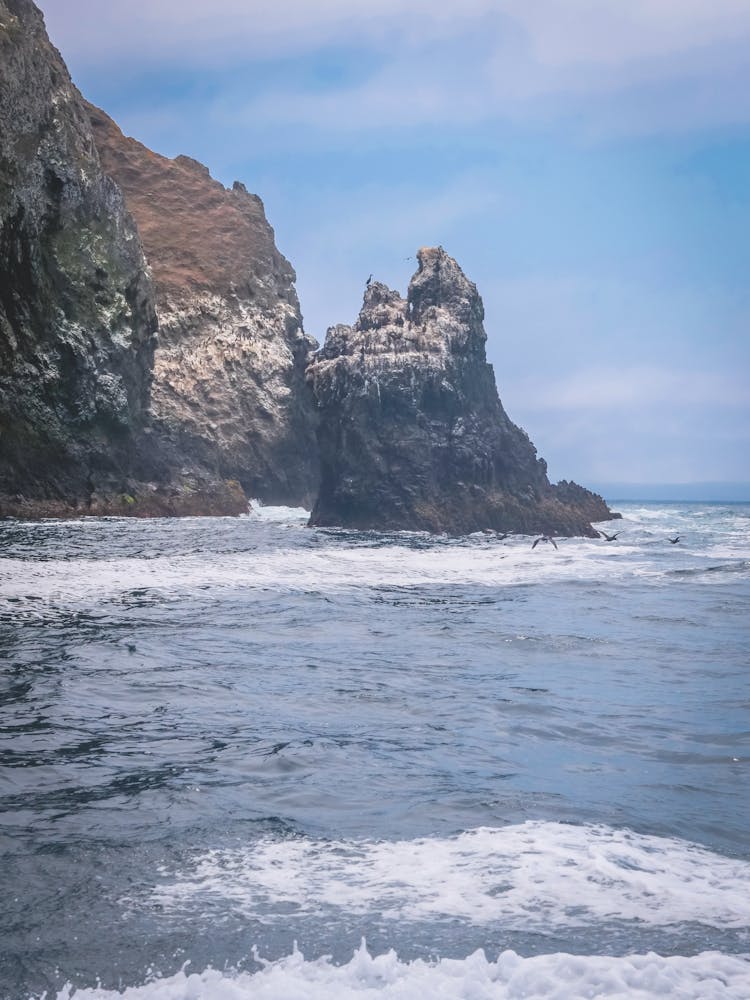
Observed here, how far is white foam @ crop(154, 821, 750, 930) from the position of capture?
229 inches

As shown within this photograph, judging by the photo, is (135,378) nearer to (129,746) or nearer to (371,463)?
(371,463)

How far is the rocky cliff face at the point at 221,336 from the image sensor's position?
72938mm

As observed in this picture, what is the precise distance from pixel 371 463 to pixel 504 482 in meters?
7.89

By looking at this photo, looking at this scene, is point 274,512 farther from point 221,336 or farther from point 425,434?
point 425,434

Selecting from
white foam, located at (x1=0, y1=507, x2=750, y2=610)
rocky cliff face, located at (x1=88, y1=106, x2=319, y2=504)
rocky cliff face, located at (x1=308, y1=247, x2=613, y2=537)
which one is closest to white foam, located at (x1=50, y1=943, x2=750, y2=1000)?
white foam, located at (x1=0, y1=507, x2=750, y2=610)

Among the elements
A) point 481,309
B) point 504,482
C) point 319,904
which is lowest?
point 319,904

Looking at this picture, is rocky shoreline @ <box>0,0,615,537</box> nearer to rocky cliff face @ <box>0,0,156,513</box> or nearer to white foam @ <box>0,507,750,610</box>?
rocky cliff face @ <box>0,0,156,513</box>

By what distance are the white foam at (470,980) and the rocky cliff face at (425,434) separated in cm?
4273

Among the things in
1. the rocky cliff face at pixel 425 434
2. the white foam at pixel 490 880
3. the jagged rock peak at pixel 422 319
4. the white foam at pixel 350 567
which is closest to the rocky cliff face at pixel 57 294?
the white foam at pixel 350 567

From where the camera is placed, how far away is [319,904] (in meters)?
5.89

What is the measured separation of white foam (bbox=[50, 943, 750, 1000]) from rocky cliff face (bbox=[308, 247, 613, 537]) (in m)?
42.7

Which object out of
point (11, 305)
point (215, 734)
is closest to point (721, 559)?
point (215, 734)

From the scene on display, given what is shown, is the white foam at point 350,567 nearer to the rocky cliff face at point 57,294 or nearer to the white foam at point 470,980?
the rocky cliff face at point 57,294

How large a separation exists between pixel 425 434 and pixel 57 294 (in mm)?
21576
